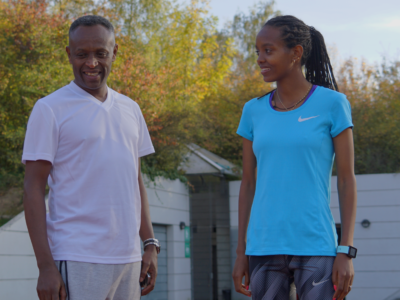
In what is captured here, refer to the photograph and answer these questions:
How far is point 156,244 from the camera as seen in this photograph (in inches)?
96.1

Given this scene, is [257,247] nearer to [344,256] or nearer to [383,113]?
[344,256]

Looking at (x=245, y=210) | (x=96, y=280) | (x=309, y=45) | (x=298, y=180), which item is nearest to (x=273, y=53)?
(x=309, y=45)

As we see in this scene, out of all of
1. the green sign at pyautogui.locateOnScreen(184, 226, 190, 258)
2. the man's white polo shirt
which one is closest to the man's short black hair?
the man's white polo shirt

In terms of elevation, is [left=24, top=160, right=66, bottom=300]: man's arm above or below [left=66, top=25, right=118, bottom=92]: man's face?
below

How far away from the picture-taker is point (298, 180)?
218cm

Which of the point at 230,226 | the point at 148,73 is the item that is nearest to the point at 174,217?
the point at 230,226

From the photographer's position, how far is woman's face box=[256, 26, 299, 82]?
2.34m

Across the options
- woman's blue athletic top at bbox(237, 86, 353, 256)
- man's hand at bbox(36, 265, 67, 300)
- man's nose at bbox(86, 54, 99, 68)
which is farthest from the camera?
man's nose at bbox(86, 54, 99, 68)

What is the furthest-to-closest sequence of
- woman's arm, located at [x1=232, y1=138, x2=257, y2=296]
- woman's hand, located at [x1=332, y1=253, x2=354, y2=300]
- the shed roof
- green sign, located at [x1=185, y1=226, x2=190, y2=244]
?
1. the shed roof
2. green sign, located at [x1=185, y1=226, x2=190, y2=244]
3. woman's arm, located at [x1=232, y1=138, x2=257, y2=296]
4. woman's hand, located at [x1=332, y1=253, x2=354, y2=300]

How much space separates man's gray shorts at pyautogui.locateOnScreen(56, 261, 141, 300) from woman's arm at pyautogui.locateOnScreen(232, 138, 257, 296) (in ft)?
1.66

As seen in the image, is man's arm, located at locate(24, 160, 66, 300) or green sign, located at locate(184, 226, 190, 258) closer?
man's arm, located at locate(24, 160, 66, 300)

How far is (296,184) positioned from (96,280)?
90 cm

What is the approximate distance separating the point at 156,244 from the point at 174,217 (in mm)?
9182

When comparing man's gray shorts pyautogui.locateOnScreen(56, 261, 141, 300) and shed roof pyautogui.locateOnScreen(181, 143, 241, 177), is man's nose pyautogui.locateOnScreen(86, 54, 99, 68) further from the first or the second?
shed roof pyautogui.locateOnScreen(181, 143, 241, 177)
